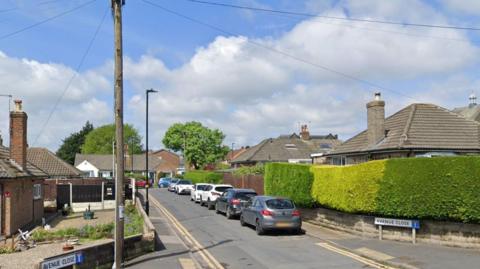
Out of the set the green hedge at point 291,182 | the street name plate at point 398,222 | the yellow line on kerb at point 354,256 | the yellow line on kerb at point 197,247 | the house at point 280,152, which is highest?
the house at point 280,152

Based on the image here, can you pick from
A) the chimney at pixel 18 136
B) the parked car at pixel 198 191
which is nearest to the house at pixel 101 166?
the parked car at pixel 198 191

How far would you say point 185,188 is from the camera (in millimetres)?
53344

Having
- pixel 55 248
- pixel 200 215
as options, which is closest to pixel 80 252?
pixel 55 248

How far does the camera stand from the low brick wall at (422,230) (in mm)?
15828

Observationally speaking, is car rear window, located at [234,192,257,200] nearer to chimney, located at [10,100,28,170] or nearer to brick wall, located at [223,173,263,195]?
brick wall, located at [223,173,263,195]

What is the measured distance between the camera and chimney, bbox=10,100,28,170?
27.2 meters

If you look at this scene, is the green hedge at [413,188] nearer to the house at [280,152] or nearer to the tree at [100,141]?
the house at [280,152]

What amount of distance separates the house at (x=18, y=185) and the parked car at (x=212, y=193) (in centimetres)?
1026

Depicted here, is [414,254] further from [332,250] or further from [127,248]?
[127,248]

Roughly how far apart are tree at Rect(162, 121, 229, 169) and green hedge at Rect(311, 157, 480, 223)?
3327 inches

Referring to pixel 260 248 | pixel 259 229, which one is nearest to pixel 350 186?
pixel 259 229

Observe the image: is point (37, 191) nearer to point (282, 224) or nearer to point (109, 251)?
point (282, 224)

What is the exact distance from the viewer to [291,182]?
2625 centimetres

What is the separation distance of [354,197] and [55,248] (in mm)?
10912
